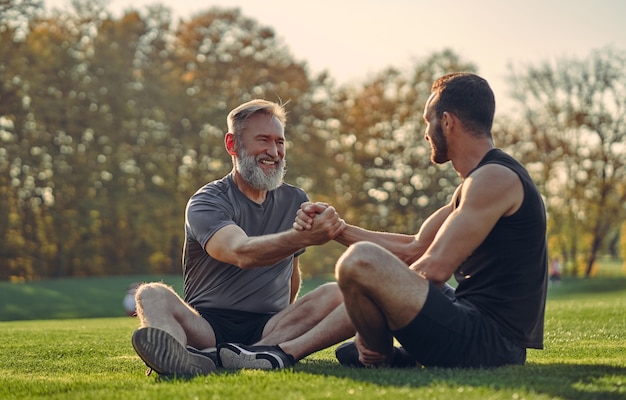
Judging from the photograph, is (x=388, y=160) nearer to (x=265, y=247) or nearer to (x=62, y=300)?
(x=62, y=300)

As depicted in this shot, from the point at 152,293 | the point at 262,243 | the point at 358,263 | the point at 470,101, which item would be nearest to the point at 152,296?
the point at 152,293

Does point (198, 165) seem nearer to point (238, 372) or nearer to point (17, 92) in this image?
point (17, 92)

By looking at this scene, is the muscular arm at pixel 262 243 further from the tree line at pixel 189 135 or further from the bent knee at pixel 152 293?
the tree line at pixel 189 135

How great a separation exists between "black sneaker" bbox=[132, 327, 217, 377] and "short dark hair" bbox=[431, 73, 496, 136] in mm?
2221

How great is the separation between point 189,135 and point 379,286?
35.0m

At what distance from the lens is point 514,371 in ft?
16.8

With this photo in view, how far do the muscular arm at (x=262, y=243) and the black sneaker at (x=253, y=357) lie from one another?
21.8 inches

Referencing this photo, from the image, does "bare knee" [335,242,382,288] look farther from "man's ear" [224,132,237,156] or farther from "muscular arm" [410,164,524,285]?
"man's ear" [224,132,237,156]

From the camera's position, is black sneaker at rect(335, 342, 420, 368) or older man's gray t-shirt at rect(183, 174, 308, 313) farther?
older man's gray t-shirt at rect(183, 174, 308, 313)

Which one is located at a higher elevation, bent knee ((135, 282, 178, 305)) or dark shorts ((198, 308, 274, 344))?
bent knee ((135, 282, 178, 305))

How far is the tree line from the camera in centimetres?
3709

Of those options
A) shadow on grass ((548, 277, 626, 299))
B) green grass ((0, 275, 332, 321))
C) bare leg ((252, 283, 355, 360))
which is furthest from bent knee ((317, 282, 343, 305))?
shadow on grass ((548, 277, 626, 299))

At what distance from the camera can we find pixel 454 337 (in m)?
5.21

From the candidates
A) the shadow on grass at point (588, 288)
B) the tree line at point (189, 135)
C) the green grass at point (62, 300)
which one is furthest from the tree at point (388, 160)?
the green grass at point (62, 300)
